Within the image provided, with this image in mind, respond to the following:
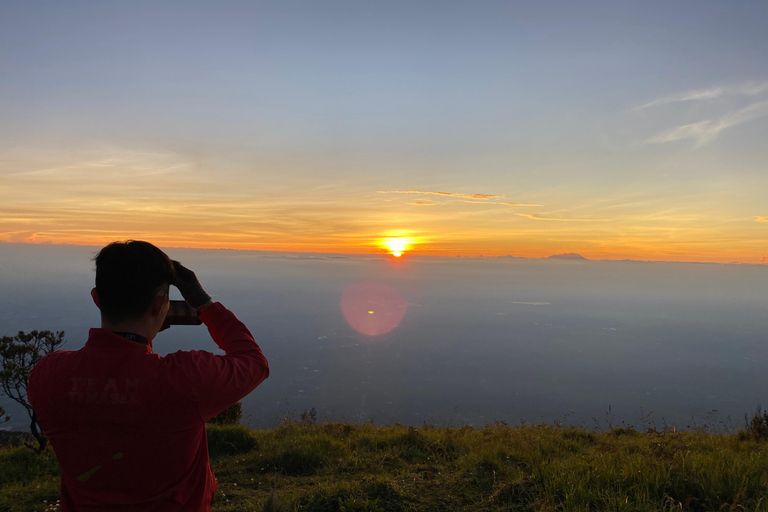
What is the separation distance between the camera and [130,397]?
1474mm

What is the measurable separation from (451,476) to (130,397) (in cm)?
476

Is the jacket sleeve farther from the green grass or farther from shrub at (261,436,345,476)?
shrub at (261,436,345,476)

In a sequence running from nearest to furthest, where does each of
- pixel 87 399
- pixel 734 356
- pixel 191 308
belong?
pixel 87 399 → pixel 191 308 → pixel 734 356

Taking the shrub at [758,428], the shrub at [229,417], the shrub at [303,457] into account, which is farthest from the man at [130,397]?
the shrub at [758,428]

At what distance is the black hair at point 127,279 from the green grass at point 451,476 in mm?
3555

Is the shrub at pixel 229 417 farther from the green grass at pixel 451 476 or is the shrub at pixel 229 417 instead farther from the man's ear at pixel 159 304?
the man's ear at pixel 159 304

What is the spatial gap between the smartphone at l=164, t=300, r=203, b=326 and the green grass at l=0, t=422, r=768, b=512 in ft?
10.6

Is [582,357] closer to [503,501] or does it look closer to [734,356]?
[734,356]

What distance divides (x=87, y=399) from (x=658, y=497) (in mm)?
5216

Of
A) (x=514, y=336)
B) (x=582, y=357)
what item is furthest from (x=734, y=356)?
(x=514, y=336)

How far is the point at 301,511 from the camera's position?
4.23 meters

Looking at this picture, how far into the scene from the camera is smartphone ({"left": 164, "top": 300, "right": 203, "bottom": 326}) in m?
1.95

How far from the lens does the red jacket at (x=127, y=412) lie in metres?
1.47

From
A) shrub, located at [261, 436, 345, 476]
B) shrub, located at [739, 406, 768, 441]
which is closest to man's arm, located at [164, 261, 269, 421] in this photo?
shrub, located at [261, 436, 345, 476]
